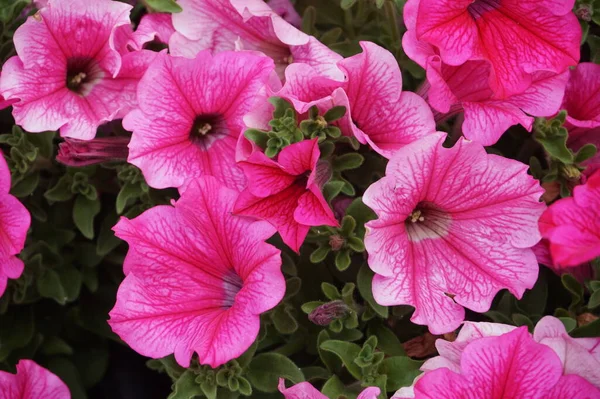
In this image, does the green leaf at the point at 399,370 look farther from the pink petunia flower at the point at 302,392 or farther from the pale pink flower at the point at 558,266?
the pale pink flower at the point at 558,266

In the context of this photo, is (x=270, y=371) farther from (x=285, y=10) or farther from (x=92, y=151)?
(x=285, y=10)

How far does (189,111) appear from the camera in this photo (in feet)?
3.71

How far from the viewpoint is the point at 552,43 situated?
1.10 metres

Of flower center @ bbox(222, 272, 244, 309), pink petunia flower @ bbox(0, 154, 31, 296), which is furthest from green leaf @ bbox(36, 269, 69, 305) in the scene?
flower center @ bbox(222, 272, 244, 309)

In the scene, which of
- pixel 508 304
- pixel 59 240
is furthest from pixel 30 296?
pixel 508 304

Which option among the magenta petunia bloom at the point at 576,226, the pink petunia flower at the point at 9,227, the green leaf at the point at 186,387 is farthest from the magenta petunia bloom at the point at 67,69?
the magenta petunia bloom at the point at 576,226

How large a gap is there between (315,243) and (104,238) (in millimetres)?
354

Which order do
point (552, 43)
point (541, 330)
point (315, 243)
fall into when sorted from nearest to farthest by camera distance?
point (541, 330) < point (552, 43) < point (315, 243)

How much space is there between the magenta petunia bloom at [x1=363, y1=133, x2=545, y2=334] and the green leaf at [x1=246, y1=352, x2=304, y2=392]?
178mm

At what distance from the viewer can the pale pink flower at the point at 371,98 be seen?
1043 millimetres

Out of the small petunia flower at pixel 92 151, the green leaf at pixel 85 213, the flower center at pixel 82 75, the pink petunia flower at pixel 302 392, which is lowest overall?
the green leaf at pixel 85 213

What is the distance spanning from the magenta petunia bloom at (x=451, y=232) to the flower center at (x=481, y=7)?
0.23 metres

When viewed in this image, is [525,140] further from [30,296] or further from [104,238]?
[30,296]

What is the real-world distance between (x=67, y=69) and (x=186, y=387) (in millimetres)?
521
